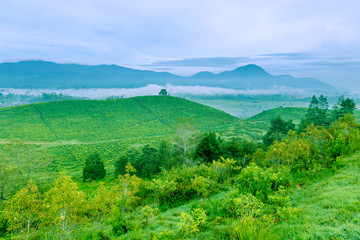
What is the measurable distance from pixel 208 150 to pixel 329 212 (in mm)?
22724

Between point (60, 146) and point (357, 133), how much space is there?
75519mm

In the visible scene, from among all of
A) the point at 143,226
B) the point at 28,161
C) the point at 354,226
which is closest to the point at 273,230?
the point at 354,226

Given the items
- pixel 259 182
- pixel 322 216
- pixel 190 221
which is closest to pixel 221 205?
pixel 259 182

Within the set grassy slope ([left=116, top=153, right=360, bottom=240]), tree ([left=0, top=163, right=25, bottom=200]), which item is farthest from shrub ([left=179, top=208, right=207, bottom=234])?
tree ([left=0, top=163, right=25, bottom=200])

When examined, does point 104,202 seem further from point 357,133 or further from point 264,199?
point 357,133

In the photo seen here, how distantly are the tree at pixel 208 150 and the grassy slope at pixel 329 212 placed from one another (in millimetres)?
19294

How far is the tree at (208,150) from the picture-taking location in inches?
1142

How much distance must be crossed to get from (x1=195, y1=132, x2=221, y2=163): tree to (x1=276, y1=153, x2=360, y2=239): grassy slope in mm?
19294

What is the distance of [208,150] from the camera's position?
29.2 meters

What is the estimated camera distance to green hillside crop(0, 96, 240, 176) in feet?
211

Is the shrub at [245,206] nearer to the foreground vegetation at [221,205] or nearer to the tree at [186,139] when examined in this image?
the foreground vegetation at [221,205]

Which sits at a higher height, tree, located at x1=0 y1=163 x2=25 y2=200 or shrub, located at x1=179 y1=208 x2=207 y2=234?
shrub, located at x1=179 y1=208 x2=207 y2=234

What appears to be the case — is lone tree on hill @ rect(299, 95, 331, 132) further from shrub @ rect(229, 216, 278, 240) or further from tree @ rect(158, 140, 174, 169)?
shrub @ rect(229, 216, 278, 240)

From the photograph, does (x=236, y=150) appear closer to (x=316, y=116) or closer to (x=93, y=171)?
(x=93, y=171)
